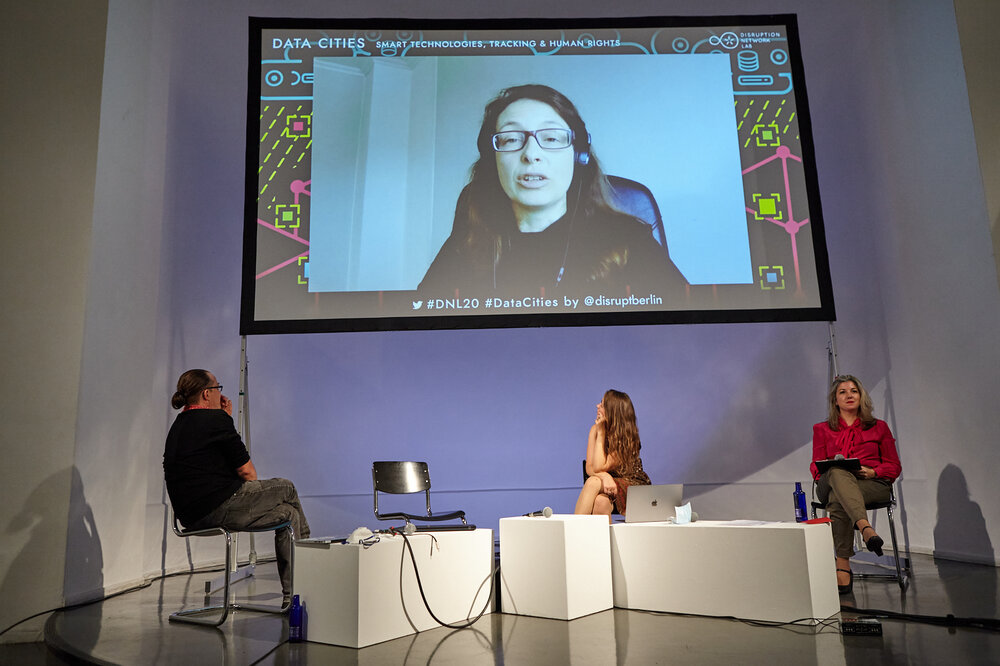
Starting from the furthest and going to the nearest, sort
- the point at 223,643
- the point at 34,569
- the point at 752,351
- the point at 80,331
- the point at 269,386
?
the point at 752,351, the point at 269,386, the point at 80,331, the point at 34,569, the point at 223,643

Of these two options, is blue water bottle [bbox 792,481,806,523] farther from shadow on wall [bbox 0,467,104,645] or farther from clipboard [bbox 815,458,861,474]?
shadow on wall [bbox 0,467,104,645]

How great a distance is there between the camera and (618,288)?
435 cm

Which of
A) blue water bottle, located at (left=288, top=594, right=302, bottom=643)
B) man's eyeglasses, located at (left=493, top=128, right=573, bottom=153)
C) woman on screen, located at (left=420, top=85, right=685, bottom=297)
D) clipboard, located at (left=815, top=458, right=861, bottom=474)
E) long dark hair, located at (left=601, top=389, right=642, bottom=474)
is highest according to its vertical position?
man's eyeglasses, located at (left=493, top=128, right=573, bottom=153)

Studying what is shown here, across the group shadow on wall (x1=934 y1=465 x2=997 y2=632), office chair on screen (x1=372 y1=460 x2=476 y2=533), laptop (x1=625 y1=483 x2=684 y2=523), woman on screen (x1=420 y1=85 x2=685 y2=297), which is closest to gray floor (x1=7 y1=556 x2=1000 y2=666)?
shadow on wall (x1=934 y1=465 x2=997 y2=632)

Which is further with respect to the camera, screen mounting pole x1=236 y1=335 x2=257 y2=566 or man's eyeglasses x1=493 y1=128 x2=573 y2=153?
man's eyeglasses x1=493 y1=128 x2=573 y2=153

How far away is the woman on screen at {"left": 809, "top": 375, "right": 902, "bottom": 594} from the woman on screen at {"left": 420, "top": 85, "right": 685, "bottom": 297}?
1.15 m

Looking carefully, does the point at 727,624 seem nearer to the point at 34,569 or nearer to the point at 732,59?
the point at 34,569

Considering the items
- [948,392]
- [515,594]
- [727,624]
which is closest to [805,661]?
[727,624]

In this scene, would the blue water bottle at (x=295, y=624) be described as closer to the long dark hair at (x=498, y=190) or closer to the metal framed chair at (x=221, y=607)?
the metal framed chair at (x=221, y=607)

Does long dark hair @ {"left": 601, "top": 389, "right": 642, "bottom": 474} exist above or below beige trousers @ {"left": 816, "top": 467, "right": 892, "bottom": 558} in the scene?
above

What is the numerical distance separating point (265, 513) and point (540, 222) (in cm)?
238

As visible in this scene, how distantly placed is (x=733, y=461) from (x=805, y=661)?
351cm

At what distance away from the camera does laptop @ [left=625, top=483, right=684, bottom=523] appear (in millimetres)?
3201

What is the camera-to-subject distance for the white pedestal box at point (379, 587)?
2.55 meters
